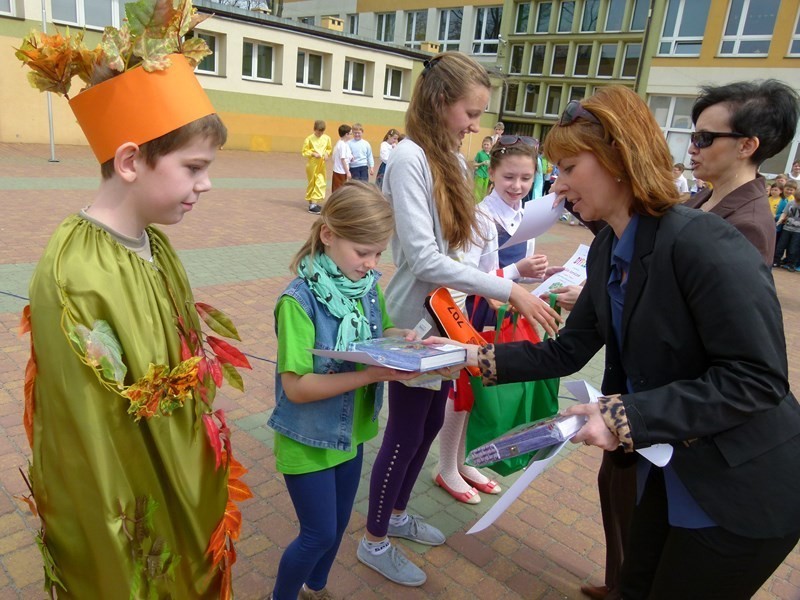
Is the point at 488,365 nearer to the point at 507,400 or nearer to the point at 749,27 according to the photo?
the point at 507,400

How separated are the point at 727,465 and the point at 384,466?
1.33 m

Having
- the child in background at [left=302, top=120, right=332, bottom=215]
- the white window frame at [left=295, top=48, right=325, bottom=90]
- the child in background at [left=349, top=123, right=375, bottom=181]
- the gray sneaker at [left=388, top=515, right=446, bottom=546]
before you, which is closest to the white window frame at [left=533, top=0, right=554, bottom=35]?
the white window frame at [left=295, top=48, right=325, bottom=90]

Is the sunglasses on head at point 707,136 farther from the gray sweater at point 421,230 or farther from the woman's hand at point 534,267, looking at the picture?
the gray sweater at point 421,230

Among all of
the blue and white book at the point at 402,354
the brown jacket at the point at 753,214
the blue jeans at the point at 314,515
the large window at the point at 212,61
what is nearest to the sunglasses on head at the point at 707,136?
the brown jacket at the point at 753,214

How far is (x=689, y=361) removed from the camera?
1.58m

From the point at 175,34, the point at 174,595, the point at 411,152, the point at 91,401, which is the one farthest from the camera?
the point at 411,152

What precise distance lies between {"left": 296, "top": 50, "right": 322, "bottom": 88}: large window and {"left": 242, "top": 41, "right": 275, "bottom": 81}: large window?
1.40 metres

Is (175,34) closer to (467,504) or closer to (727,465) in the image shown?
(727,465)

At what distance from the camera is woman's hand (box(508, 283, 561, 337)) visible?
2.29 m

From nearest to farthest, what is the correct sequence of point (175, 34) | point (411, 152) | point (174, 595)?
1. point (175, 34)
2. point (174, 595)
3. point (411, 152)

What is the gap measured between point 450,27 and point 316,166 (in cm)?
2760

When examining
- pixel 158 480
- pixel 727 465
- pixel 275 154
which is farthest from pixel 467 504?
pixel 275 154

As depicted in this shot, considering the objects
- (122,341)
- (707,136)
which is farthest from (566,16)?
(122,341)

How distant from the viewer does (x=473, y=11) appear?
3450 cm
